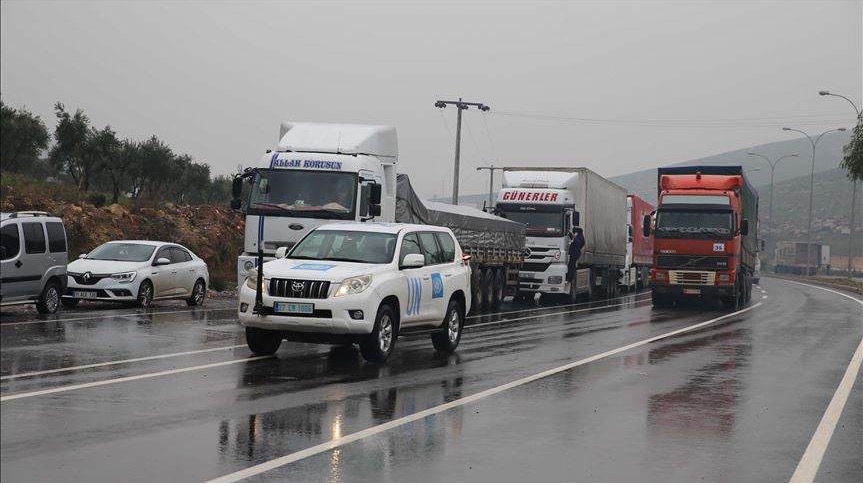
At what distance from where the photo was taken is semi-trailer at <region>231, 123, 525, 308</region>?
2036 cm

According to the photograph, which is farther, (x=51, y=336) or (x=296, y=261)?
(x=51, y=336)

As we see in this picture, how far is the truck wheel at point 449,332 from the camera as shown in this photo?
52.2 feet

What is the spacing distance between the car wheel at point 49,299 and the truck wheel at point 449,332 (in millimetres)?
7345

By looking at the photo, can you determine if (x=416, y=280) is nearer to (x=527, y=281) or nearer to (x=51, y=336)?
(x=51, y=336)

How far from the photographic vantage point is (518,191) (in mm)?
34125

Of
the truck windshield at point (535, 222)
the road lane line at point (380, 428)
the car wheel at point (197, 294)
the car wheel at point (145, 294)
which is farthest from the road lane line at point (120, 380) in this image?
the truck windshield at point (535, 222)

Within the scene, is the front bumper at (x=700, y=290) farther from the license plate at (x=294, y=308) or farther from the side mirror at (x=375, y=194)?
the license plate at (x=294, y=308)

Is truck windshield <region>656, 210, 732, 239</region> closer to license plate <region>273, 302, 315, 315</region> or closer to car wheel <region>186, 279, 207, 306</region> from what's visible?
car wheel <region>186, 279, 207, 306</region>

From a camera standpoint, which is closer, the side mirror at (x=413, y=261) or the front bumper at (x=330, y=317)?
the front bumper at (x=330, y=317)

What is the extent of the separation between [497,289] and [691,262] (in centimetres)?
635

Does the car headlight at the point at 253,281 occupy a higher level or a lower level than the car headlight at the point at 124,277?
higher

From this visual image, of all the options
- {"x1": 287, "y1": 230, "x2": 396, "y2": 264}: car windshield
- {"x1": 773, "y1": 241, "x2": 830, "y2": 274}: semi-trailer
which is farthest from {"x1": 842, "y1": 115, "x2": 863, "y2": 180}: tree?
{"x1": 773, "y1": 241, "x2": 830, "y2": 274}: semi-trailer

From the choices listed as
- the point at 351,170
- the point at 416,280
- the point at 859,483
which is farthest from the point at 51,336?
the point at 859,483

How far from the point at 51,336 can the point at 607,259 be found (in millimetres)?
26400
